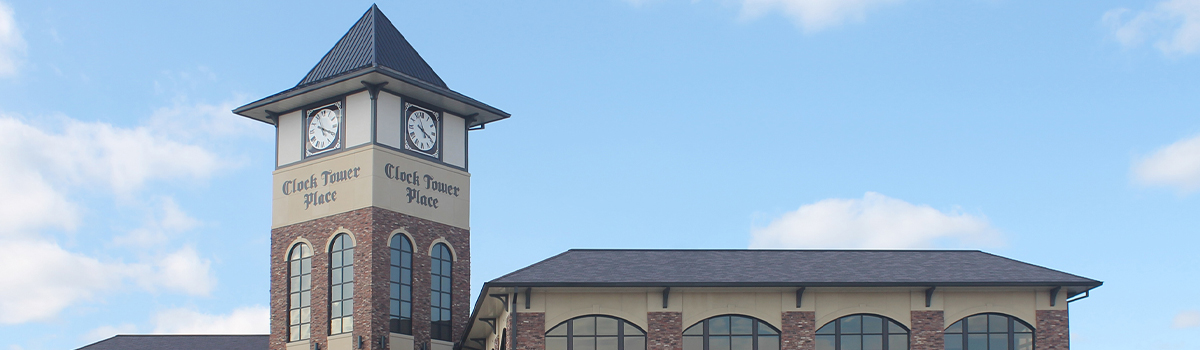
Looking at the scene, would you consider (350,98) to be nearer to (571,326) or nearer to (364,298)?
(364,298)

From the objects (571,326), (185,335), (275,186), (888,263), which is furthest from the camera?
(185,335)

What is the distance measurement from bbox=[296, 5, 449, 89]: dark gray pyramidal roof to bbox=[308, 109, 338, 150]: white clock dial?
122 centimetres

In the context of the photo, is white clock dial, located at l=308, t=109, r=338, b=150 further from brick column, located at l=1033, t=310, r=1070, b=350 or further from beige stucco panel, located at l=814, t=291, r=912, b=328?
brick column, located at l=1033, t=310, r=1070, b=350

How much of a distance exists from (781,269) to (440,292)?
42.4 feet

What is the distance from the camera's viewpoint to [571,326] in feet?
133

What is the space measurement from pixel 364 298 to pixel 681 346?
37.8ft

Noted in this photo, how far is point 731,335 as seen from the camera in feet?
134

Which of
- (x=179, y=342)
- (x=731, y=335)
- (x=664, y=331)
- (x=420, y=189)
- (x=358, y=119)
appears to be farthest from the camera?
(x=179, y=342)

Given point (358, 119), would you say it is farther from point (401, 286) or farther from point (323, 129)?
point (401, 286)

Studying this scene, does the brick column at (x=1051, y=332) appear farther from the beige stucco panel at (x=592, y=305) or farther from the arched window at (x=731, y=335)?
the beige stucco panel at (x=592, y=305)

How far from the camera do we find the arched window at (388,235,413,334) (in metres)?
47.3

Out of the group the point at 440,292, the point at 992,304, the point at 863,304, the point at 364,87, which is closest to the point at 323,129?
the point at 364,87

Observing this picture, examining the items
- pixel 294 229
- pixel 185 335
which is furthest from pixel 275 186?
pixel 185 335

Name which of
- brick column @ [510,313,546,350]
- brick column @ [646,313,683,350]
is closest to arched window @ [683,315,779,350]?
brick column @ [646,313,683,350]
